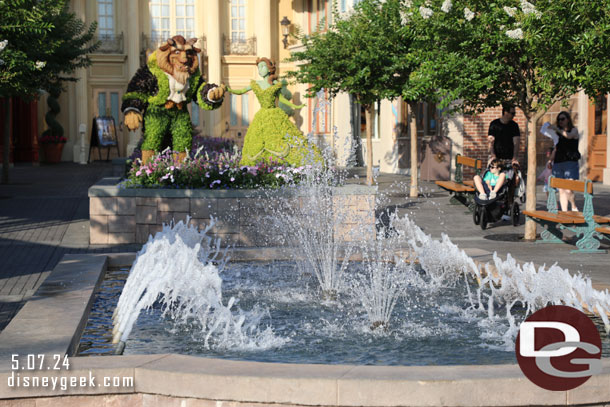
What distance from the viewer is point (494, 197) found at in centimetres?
1384

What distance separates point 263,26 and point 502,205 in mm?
26772

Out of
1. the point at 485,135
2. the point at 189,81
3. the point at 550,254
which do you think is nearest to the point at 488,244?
the point at 550,254

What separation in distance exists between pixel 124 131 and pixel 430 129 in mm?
16667

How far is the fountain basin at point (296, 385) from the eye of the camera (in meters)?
4.24

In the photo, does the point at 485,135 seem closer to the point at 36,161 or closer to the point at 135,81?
the point at 135,81

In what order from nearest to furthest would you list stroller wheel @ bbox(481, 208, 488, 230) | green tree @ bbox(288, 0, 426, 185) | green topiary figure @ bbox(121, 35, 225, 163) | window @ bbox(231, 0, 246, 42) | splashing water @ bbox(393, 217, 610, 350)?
splashing water @ bbox(393, 217, 610, 350), green topiary figure @ bbox(121, 35, 225, 163), stroller wheel @ bbox(481, 208, 488, 230), green tree @ bbox(288, 0, 426, 185), window @ bbox(231, 0, 246, 42)

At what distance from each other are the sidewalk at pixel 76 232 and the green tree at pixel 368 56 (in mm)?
2436

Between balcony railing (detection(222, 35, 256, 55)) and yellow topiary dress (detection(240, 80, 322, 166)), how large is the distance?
2511cm

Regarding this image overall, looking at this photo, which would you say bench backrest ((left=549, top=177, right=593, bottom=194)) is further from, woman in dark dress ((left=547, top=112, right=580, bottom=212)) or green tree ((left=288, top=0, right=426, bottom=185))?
green tree ((left=288, top=0, right=426, bottom=185))

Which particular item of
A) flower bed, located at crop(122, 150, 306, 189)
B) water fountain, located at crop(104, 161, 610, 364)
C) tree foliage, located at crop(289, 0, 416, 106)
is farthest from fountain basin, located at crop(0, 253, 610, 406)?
tree foliage, located at crop(289, 0, 416, 106)

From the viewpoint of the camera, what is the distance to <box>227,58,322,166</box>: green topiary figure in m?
13.4

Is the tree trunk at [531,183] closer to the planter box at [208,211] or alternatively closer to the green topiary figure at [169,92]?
the planter box at [208,211]

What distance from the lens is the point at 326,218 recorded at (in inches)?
472

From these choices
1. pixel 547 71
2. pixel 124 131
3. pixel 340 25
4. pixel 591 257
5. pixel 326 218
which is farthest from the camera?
pixel 124 131
